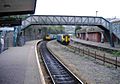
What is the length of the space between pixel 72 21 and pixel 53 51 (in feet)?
44.7

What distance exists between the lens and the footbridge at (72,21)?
181ft

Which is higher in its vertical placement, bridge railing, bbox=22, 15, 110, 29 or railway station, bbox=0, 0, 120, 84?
bridge railing, bbox=22, 15, 110, 29

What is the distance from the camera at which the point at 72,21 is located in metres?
57.1

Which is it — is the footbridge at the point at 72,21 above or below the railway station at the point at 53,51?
above

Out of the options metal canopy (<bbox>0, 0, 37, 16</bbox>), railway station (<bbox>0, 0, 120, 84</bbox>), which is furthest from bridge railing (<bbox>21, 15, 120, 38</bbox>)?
metal canopy (<bbox>0, 0, 37, 16</bbox>)

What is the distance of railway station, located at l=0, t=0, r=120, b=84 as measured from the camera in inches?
707

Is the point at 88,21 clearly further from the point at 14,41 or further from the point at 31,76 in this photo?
the point at 31,76

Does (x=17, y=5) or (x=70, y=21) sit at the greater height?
(x=17, y=5)

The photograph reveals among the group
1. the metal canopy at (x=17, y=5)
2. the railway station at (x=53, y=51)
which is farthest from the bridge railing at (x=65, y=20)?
the metal canopy at (x=17, y=5)

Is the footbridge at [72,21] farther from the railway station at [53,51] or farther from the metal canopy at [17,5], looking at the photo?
the metal canopy at [17,5]

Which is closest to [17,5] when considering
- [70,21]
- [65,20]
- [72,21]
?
[65,20]

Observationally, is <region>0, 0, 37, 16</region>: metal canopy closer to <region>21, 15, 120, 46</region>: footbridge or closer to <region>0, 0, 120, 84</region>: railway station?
<region>0, 0, 120, 84</region>: railway station

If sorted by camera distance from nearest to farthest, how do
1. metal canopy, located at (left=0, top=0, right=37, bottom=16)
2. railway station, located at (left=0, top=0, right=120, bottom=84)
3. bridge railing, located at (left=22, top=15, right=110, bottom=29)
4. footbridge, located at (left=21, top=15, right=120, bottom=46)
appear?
1. metal canopy, located at (left=0, top=0, right=37, bottom=16)
2. railway station, located at (left=0, top=0, right=120, bottom=84)
3. footbridge, located at (left=21, top=15, right=120, bottom=46)
4. bridge railing, located at (left=22, top=15, right=110, bottom=29)

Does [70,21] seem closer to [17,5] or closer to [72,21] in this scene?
[72,21]
